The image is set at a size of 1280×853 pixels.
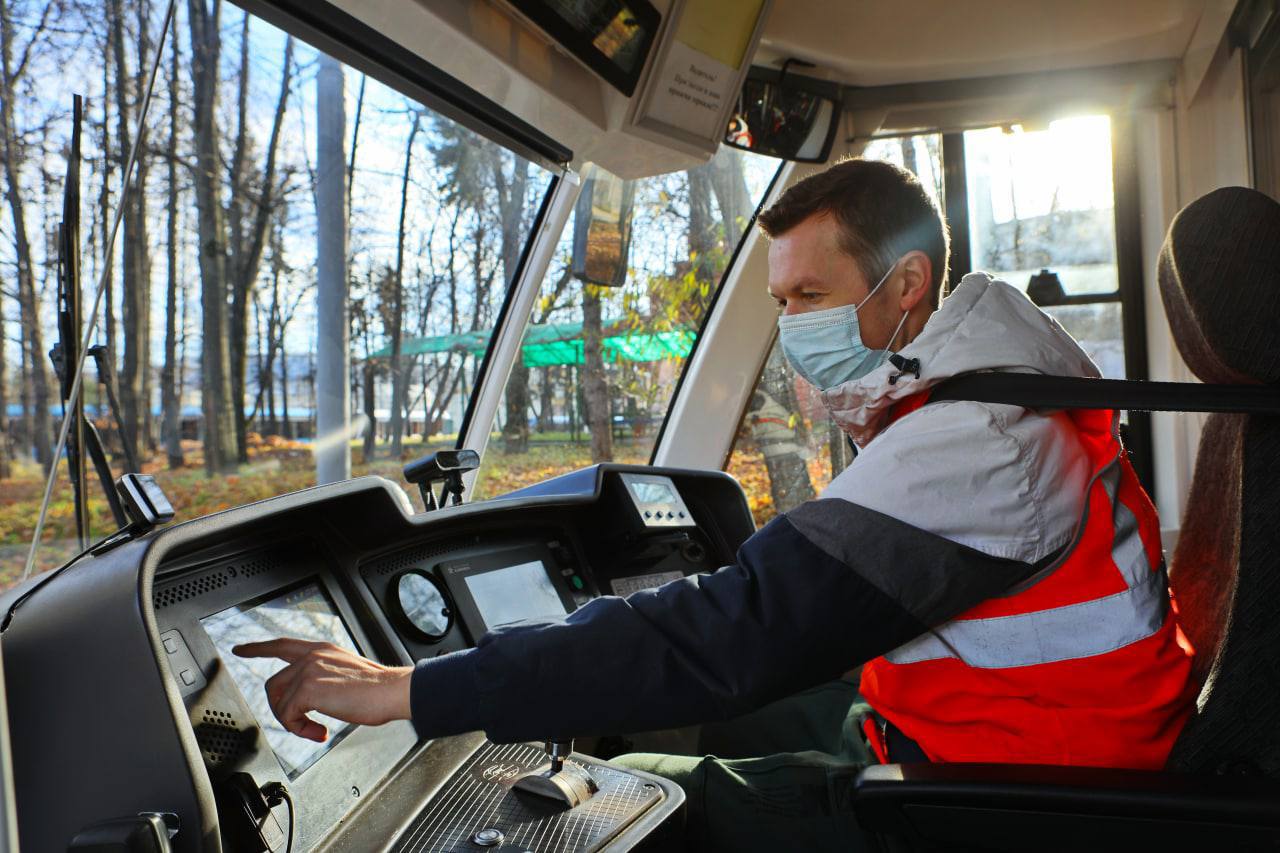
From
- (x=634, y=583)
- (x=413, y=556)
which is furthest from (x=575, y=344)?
(x=413, y=556)

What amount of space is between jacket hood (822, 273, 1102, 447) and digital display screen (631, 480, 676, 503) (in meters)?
0.91

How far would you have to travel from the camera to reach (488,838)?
1.15 m

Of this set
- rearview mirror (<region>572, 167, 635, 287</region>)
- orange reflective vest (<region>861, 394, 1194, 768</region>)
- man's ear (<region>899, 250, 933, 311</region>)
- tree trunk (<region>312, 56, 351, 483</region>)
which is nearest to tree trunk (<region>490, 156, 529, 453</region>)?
rearview mirror (<region>572, 167, 635, 287</region>)

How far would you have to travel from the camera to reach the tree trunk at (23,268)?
2.40 metres

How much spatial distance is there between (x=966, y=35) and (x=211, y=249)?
8.67 ft

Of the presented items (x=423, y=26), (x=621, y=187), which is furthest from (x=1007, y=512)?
(x=621, y=187)

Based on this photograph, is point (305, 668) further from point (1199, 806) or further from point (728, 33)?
point (728, 33)

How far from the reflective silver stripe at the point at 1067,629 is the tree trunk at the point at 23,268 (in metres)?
2.12

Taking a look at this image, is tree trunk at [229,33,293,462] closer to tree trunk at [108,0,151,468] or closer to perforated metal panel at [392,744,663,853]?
tree trunk at [108,0,151,468]

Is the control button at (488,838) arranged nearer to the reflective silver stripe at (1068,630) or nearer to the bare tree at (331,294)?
the reflective silver stripe at (1068,630)

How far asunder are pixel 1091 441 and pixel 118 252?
Result: 9.93 feet

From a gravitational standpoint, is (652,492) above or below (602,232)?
below

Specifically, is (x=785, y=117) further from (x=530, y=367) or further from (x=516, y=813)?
(x=516, y=813)

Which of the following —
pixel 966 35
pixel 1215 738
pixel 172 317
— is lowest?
pixel 1215 738
